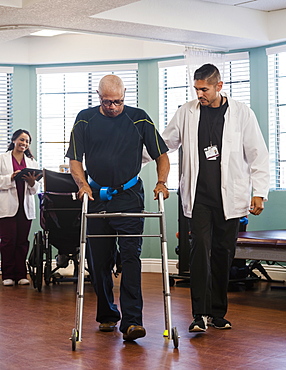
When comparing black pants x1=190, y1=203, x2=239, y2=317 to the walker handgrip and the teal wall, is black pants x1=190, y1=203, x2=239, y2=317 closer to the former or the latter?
the walker handgrip

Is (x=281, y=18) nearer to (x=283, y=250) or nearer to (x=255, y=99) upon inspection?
(x=255, y=99)

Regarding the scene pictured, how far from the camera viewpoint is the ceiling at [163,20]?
5434 mm

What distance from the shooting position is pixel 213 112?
13.4 feet

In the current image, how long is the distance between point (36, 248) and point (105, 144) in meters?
2.74

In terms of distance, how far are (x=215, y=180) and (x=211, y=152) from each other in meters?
0.17

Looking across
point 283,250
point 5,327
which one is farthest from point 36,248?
point 283,250

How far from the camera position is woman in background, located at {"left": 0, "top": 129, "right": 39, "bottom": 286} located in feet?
21.7

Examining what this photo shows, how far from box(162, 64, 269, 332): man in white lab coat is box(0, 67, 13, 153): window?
13.8ft

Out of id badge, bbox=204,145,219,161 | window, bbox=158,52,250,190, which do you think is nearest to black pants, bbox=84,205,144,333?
id badge, bbox=204,145,219,161

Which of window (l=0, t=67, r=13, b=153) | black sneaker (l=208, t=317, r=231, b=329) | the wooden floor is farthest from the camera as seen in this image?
window (l=0, t=67, r=13, b=153)

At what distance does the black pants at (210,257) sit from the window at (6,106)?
14.6 ft

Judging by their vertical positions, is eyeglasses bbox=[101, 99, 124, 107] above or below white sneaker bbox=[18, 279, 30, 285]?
above

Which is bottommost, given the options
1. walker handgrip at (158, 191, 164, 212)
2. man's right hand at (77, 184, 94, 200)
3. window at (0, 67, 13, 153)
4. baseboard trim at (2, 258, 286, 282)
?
baseboard trim at (2, 258, 286, 282)

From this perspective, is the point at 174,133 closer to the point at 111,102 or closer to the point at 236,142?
the point at 236,142
